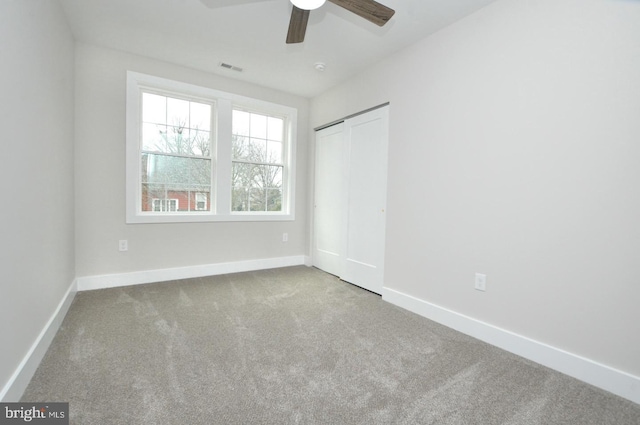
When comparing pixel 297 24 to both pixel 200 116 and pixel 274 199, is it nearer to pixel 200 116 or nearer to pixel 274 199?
pixel 200 116

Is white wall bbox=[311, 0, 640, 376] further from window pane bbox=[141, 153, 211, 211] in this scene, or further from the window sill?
window pane bbox=[141, 153, 211, 211]

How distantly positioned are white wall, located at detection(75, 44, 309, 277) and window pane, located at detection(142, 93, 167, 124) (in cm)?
24

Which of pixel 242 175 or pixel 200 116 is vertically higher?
pixel 200 116

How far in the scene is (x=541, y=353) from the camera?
1.91 meters

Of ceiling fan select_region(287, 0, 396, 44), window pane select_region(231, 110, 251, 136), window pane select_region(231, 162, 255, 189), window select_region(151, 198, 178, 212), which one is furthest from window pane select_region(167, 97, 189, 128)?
ceiling fan select_region(287, 0, 396, 44)

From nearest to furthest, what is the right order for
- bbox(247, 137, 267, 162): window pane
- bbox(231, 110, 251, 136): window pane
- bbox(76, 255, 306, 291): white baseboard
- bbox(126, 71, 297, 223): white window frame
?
bbox(76, 255, 306, 291): white baseboard → bbox(126, 71, 297, 223): white window frame → bbox(231, 110, 251, 136): window pane → bbox(247, 137, 267, 162): window pane

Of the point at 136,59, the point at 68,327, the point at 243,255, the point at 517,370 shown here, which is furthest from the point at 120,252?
the point at 517,370

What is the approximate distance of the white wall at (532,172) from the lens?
1622 mm

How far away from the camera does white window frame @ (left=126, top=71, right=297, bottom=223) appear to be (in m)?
3.20

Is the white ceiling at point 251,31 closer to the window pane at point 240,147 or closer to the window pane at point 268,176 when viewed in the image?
the window pane at point 240,147

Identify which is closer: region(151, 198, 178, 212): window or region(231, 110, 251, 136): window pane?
region(151, 198, 178, 212): window

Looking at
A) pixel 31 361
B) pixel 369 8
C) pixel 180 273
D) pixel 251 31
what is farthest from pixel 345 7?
pixel 180 273

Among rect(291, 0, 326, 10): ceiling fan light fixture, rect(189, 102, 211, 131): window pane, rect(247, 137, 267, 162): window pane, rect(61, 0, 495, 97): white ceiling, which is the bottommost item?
rect(247, 137, 267, 162): window pane

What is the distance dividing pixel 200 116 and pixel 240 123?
1.69 ft
